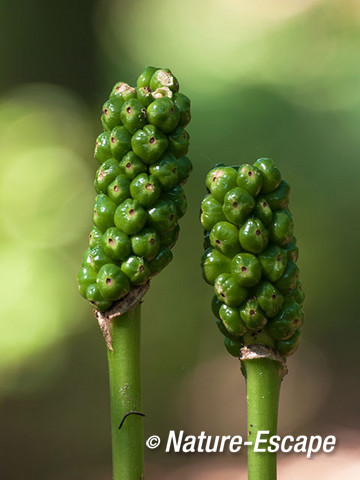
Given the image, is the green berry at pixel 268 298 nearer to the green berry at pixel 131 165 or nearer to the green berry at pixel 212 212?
the green berry at pixel 212 212

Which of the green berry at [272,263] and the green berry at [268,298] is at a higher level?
the green berry at [272,263]

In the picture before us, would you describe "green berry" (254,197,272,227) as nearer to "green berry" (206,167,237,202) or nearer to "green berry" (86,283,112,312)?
"green berry" (206,167,237,202)

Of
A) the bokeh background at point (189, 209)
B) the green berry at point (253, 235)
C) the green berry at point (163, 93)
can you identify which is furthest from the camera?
the bokeh background at point (189, 209)

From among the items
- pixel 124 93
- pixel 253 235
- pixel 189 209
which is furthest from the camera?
pixel 189 209

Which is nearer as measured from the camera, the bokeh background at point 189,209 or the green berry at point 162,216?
the green berry at point 162,216

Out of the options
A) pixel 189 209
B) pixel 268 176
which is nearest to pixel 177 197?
pixel 268 176

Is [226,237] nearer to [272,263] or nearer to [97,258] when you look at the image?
[272,263]

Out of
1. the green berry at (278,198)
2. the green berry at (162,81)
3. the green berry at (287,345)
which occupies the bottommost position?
the green berry at (287,345)

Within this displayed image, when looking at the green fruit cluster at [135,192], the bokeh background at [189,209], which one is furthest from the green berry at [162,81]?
the bokeh background at [189,209]
